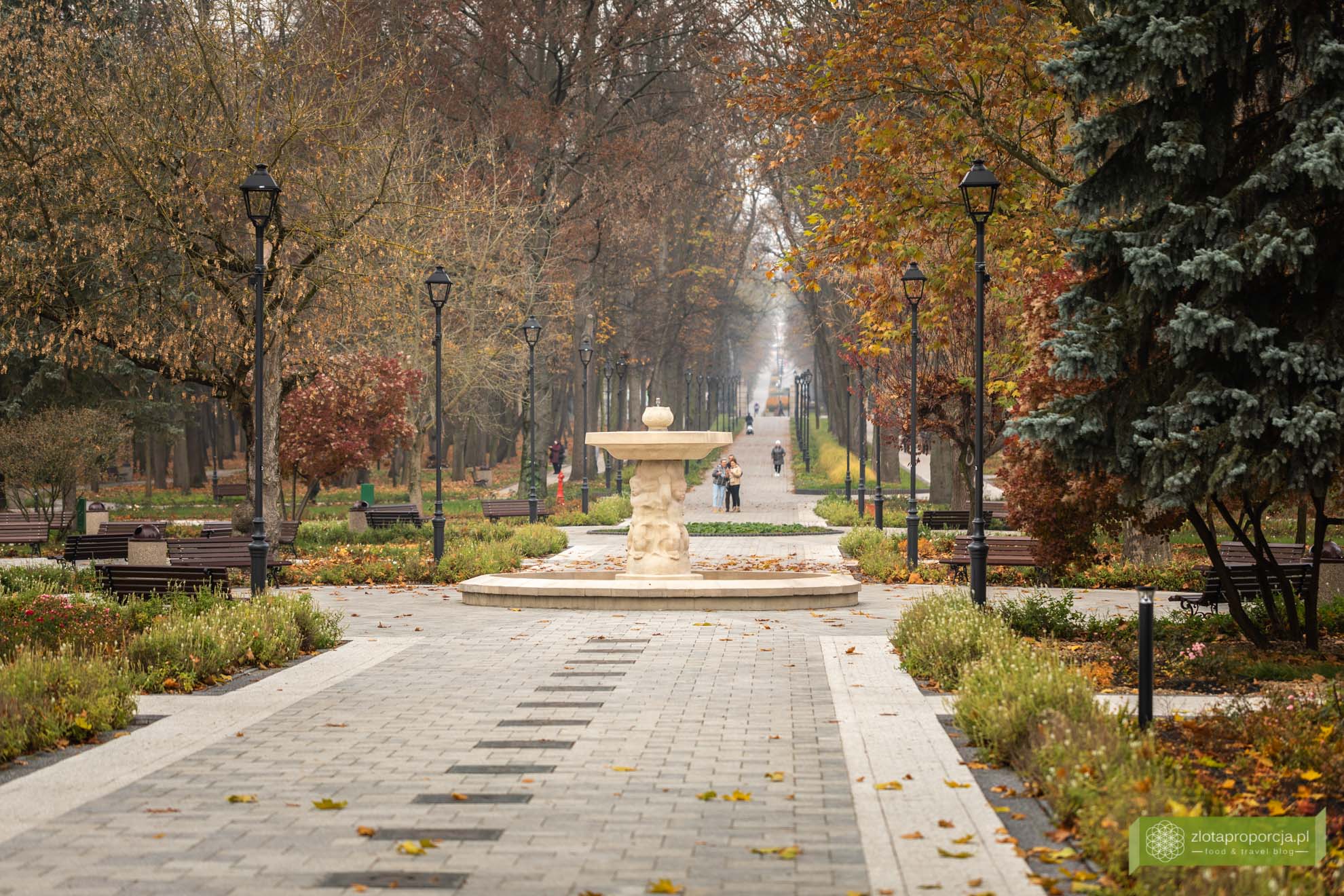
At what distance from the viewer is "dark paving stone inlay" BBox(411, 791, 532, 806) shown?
8.07m

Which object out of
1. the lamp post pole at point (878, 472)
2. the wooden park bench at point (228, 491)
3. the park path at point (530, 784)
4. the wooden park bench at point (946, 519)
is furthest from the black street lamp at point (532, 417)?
the park path at point (530, 784)

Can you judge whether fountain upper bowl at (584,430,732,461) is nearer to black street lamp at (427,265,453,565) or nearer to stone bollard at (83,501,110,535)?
black street lamp at (427,265,453,565)

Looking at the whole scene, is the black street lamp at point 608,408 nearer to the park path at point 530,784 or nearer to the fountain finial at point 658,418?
the fountain finial at point 658,418

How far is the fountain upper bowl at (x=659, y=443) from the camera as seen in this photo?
19.0 metres

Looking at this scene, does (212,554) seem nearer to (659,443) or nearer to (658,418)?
(658,418)

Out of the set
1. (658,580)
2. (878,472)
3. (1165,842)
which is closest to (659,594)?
(658,580)

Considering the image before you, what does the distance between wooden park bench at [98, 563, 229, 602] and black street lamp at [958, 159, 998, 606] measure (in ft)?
26.7

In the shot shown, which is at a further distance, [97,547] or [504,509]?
[504,509]

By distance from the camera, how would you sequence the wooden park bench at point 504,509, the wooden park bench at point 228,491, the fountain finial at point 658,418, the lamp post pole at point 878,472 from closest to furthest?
the fountain finial at point 658,418
the lamp post pole at point 878,472
the wooden park bench at point 504,509
the wooden park bench at point 228,491

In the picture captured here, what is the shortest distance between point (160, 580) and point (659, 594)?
5890 mm

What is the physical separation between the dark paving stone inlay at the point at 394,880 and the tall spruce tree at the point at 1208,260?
709 cm

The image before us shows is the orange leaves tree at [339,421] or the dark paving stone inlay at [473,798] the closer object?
the dark paving stone inlay at [473,798]

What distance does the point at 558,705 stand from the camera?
1137 centimetres
